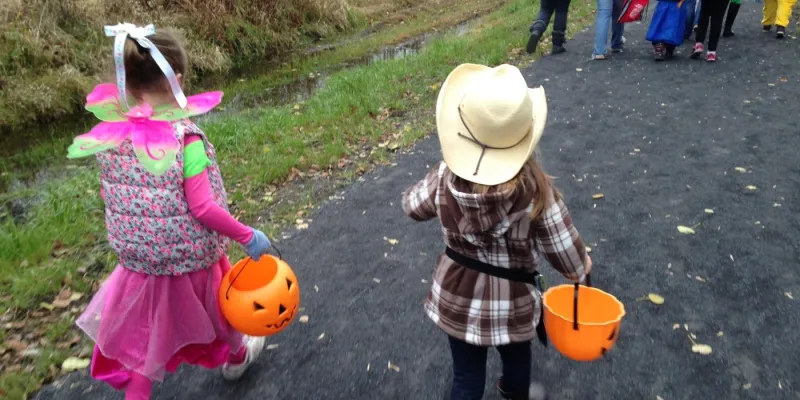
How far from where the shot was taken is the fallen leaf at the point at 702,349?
2.91 meters

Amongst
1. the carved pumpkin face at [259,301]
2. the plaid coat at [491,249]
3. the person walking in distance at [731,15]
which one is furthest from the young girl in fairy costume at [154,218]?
the person walking in distance at [731,15]

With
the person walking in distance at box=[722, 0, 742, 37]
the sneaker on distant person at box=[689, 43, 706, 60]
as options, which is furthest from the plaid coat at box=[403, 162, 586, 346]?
the person walking in distance at box=[722, 0, 742, 37]

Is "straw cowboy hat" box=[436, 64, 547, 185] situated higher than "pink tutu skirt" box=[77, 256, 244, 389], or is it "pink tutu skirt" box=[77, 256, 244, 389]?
"straw cowboy hat" box=[436, 64, 547, 185]

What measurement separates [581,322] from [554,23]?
7752 millimetres

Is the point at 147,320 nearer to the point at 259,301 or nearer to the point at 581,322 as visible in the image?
the point at 259,301

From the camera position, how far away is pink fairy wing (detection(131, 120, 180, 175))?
211cm

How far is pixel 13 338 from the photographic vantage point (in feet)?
10.9

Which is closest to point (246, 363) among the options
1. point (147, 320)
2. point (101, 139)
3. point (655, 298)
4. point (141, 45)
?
point (147, 320)

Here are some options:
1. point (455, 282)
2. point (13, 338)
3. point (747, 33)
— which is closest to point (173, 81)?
point (455, 282)

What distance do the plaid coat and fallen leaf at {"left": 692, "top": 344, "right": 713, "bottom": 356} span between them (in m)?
1.22

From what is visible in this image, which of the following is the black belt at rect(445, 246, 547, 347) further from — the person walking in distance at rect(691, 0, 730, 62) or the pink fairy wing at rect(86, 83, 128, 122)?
the person walking in distance at rect(691, 0, 730, 62)

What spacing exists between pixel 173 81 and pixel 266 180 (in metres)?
3.32

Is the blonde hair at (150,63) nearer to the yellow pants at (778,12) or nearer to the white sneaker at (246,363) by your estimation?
the white sneaker at (246,363)

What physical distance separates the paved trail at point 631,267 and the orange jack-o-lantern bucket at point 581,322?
0.56 metres
